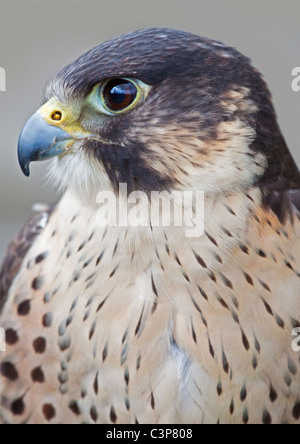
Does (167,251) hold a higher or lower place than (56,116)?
lower

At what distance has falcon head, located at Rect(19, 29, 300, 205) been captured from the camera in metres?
2.40

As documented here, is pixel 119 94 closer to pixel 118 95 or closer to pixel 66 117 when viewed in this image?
pixel 118 95

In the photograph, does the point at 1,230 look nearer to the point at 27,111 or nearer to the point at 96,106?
the point at 27,111

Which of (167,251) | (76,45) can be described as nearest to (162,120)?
(167,251)

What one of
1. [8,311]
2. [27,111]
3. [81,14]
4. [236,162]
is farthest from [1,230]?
[236,162]

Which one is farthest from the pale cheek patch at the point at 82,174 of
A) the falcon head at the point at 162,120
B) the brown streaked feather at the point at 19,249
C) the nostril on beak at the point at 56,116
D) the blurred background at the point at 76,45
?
the blurred background at the point at 76,45

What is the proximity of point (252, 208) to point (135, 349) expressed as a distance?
1.88 ft

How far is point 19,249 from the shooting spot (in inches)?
122

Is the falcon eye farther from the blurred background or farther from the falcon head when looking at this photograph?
the blurred background

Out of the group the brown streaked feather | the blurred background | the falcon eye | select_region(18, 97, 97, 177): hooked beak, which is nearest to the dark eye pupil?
the falcon eye

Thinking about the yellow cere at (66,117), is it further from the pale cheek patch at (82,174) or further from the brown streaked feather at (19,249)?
the brown streaked feather at (19,249)

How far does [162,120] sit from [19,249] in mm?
933

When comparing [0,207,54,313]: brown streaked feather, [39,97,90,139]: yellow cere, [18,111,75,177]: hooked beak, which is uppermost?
[39,97,90,139]: yellow cere

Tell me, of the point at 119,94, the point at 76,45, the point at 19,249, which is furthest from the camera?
the point at 76,45
